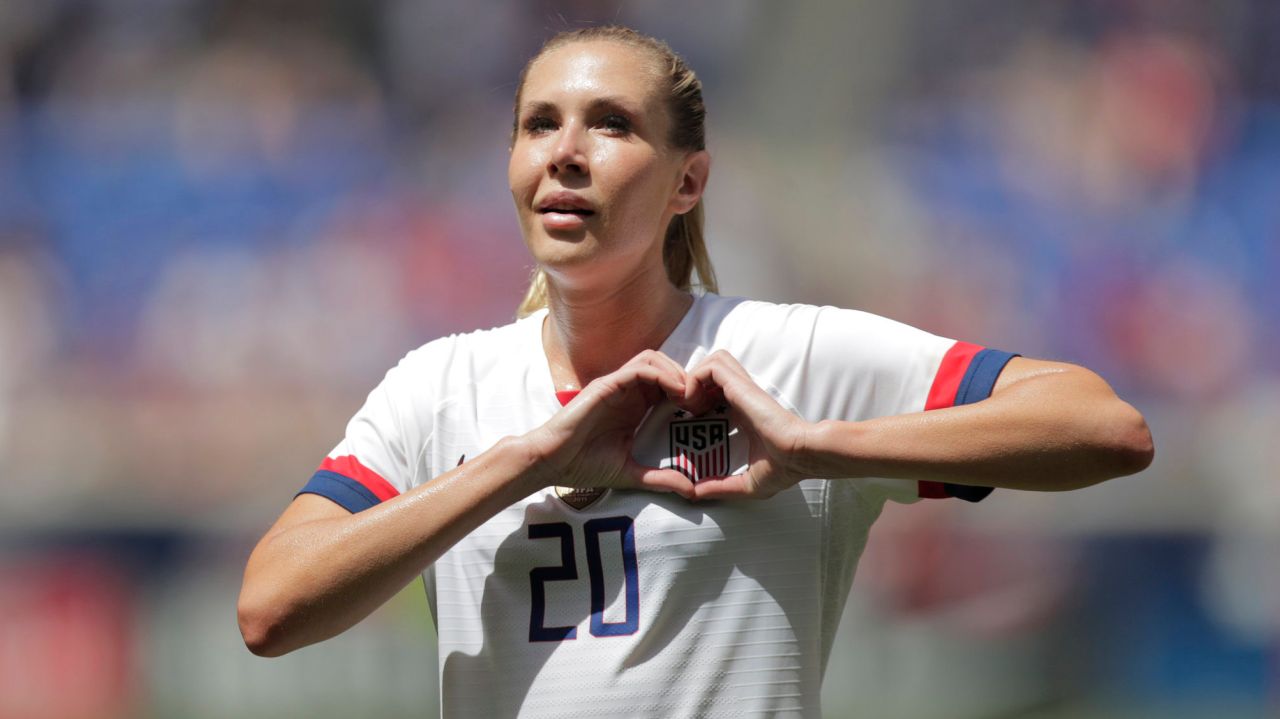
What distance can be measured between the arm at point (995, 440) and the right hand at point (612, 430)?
16 centimetres

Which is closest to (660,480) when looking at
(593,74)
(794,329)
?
(794,329)

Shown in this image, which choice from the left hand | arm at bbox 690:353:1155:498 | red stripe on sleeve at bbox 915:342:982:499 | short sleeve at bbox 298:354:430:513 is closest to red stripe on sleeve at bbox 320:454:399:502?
short sleeve at bbox 298:354:430:513

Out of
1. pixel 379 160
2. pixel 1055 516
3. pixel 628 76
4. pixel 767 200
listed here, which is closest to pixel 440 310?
pixel 379 160

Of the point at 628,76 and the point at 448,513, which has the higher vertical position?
the point at 628,76

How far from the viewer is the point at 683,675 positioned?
1982 millimetres

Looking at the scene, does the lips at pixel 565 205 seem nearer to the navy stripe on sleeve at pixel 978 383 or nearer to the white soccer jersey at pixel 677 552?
the white soccer jersey at pixel 677 552

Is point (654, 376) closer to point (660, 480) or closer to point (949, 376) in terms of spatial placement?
point (660, 480)

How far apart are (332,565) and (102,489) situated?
17.7ft

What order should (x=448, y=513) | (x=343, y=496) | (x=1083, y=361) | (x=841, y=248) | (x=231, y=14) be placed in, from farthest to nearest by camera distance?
(x=231, y=14) → (x=841, y=248) → (x=1083, y=361) → (x=343, y=496) → (x=448, y=513)

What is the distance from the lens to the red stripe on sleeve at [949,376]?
6.49 ft


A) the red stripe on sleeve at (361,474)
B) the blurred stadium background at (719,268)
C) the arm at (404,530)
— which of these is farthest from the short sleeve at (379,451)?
the blurred stadium background at (719,268)

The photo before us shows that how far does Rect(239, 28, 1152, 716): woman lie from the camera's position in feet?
6.21

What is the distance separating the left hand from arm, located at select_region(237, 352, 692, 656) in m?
0.06

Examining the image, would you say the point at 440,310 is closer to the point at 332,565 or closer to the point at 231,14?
the point at 231,14
